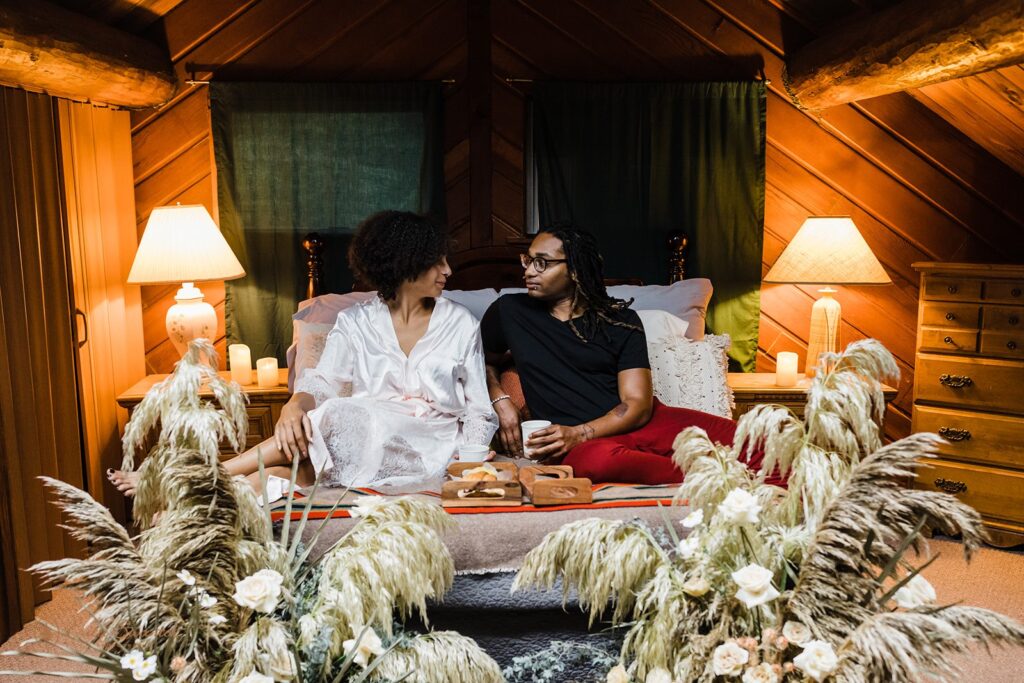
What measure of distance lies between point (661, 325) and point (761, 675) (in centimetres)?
209

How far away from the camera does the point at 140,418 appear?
1324 millimetres

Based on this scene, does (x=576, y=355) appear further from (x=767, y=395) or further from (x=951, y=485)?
(x=951, y=485)

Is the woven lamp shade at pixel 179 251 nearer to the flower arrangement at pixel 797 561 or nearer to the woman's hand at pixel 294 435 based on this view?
the woman's hand at pixel 294 435

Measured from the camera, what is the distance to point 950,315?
11.4 feet

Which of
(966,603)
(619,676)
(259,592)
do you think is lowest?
(966,603)

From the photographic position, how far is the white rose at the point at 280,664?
1.30 meters

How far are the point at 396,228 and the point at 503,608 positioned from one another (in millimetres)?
1345

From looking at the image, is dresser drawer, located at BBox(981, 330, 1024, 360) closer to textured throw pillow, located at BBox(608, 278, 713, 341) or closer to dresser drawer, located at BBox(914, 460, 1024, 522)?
dresser drawer, located at BBox(914, 460, 1024, 522)

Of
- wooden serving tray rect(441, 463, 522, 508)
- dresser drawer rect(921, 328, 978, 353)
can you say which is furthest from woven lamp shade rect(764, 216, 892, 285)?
wooden serving tray rect(441, 463, 522, 508)

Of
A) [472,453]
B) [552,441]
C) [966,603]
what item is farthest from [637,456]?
[966,603]

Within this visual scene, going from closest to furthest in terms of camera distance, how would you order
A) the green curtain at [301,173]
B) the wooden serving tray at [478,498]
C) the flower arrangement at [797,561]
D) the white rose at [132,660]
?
1. the flower arrangement at [797,561]
2. the white rose at [132,660]
3. the wooden serving tray at [478,498]
4. the green curtain at [301,173]

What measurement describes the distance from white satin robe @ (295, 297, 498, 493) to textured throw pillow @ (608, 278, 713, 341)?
0.83 meters

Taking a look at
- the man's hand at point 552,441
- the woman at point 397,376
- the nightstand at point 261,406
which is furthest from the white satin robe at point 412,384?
the nightstand at point 261,406

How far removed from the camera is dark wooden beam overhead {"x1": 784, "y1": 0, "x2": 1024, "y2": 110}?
2.60m
